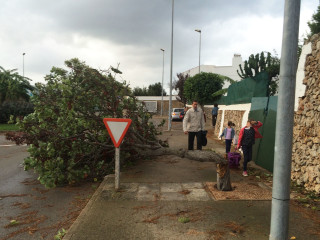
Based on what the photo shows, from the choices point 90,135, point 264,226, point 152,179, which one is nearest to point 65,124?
point 90,135

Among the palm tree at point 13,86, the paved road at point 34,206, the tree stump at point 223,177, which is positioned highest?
the palm tree at point 13,86

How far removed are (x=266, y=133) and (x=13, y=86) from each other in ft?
94.8

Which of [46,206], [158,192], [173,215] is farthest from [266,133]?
[46,206]

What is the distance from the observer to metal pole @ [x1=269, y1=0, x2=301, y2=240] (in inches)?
118

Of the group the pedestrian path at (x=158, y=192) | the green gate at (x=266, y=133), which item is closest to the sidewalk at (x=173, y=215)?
the pedestrian path at (x=158, y=192)

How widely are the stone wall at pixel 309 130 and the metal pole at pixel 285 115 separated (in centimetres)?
267

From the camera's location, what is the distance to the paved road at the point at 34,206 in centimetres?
413

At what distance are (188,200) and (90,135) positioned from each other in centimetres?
308

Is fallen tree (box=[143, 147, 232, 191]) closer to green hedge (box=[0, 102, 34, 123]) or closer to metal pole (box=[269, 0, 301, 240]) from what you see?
metal pole (box=[269, 0, 301, 240])

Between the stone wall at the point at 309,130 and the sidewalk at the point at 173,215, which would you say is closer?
the sidewalk at the point at 173,215

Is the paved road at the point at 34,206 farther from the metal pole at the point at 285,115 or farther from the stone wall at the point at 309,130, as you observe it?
the stone wall at the point at 309,130

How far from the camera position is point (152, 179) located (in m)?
6.55

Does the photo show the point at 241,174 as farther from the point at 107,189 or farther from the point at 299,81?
the point at 107,189

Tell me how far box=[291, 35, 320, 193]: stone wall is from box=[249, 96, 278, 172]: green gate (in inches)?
39.1
